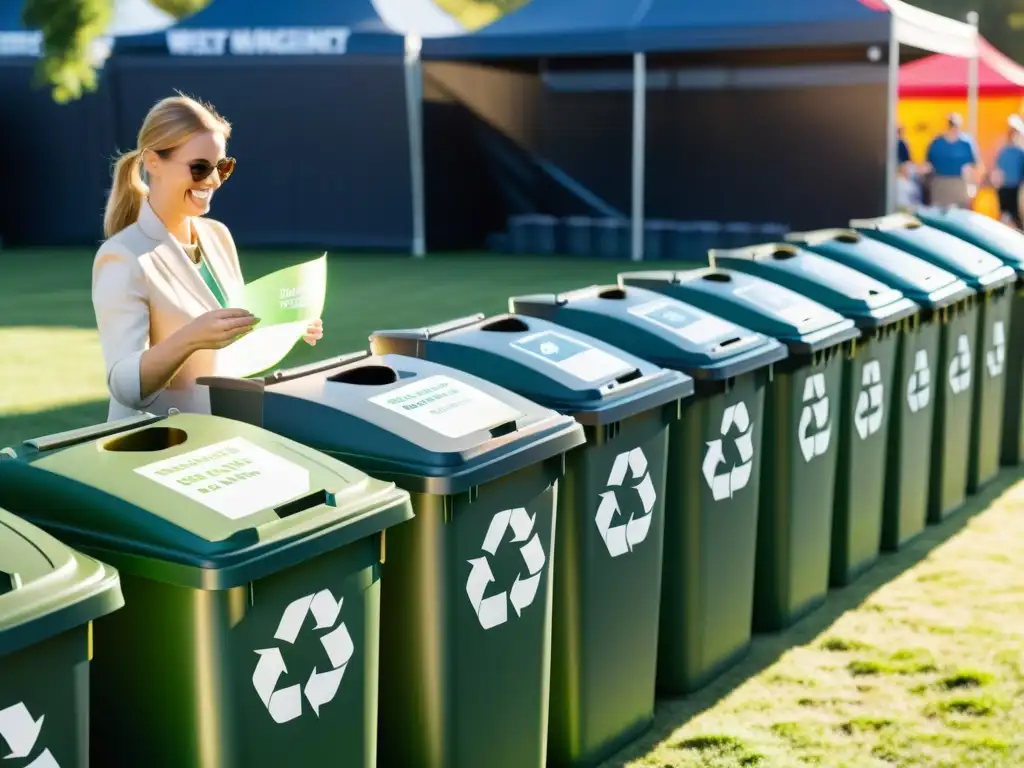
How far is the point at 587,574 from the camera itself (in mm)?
3574

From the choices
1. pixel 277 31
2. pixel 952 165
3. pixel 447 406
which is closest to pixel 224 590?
pixel 447 406

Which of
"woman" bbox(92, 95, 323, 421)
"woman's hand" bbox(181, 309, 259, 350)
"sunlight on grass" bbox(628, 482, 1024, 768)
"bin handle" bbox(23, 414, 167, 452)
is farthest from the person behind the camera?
"sunlight on grass" bbox(628, 482, 1024, 768)

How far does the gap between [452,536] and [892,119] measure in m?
14.4

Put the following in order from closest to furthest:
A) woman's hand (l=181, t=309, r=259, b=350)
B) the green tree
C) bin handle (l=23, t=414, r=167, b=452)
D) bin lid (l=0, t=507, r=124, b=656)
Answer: bin lid (l=0, t=507, r=124, b=656) < bin handle (l=23, t=414, r=167, b=452) < woman's hand (l=181, t=309, r=259, b=350) < the green tree

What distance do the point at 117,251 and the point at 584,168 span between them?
55.3 feet

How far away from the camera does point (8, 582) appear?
86.6 inches

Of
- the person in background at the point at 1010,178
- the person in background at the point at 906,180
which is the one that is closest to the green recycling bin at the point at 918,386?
the person in background at the point at 1010,178

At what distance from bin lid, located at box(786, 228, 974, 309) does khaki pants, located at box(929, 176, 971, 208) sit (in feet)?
39.9

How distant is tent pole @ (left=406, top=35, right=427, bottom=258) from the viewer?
1830cm

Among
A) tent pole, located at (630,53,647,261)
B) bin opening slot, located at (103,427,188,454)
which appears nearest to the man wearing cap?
tent pole, located at (630,53,647,261)

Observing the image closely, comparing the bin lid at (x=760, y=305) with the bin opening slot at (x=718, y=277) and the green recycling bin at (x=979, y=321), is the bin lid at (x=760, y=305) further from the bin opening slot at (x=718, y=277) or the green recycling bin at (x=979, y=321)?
the green recycling bin at (x=979, y=321)

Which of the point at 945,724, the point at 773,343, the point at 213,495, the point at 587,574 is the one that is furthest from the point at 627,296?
the point at 213,495

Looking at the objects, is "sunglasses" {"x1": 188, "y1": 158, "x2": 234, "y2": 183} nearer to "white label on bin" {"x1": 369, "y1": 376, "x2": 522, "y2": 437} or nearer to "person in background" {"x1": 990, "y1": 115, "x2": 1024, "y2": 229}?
"white label on bin" {"x1": 369, "y1": 376, "x2": 522, "y2": 437}

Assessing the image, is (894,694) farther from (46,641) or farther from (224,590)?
(46,641)
